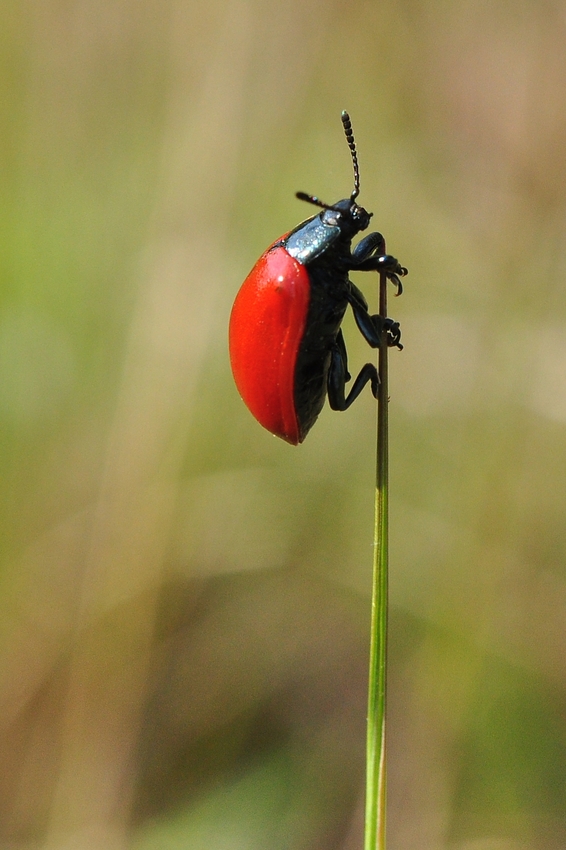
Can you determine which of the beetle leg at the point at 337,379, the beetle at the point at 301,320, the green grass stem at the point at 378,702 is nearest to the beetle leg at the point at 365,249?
the beetle at the point at 301,320

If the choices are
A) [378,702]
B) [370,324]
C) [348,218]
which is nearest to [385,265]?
[370,324]

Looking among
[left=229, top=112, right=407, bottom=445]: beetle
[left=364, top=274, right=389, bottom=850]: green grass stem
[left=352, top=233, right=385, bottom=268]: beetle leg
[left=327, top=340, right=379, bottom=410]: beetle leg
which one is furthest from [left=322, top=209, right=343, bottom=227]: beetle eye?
[left=364, top=274, right=389, bottom=850]: green grass stem

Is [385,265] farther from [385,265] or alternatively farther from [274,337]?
[274,337]

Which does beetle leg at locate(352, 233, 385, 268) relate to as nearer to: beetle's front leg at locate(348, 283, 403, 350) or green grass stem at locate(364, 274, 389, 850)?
beetle's front leg at locate(348, 283, 403, 350)

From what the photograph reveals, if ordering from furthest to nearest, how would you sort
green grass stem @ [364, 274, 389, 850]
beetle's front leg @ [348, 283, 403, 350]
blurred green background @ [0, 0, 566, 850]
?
blurred green background @ [0, 0, 566, 850] < beetle's front leg @ [348, 283, 403, 350] < green grass stem @ [364, 274, 389, 850]

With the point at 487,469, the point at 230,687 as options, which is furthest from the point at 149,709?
the point at 487,469

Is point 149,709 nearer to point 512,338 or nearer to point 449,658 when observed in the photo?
point 449,658
